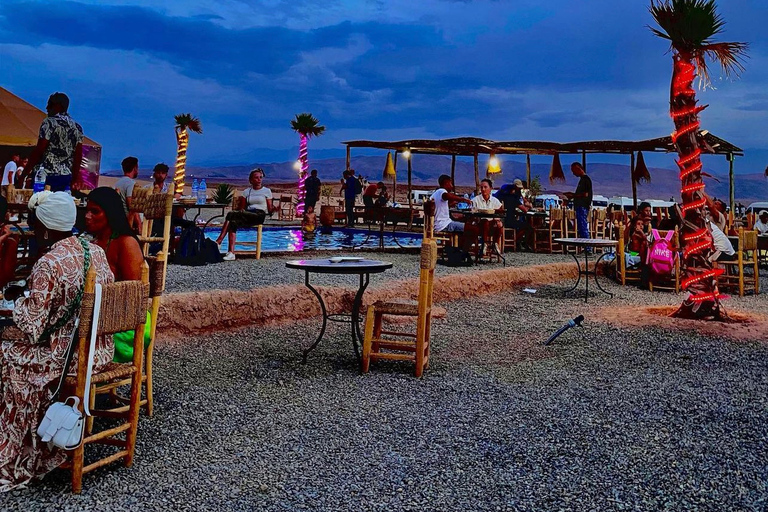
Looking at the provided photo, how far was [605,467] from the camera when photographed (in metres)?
2.80

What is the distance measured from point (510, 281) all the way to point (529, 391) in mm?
4695

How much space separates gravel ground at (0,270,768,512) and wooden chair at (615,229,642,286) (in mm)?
3681

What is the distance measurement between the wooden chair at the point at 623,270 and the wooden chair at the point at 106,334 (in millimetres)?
7382

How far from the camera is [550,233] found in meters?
12.1

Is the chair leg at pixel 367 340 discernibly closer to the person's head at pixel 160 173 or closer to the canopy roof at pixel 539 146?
the person's head at pixel 160 173

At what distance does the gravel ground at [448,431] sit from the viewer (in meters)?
2.49

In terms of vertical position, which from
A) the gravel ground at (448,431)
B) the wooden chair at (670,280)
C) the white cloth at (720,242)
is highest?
the white cloth at (720,242)

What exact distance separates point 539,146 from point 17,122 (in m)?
11.8

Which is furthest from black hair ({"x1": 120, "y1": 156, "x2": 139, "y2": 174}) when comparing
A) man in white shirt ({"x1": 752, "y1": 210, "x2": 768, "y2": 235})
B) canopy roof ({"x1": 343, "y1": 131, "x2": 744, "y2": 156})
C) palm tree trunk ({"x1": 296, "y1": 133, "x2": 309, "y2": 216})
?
palm tree trunk ({"x1": 296, "y1": 133, "x2": 309, "y2": 216})

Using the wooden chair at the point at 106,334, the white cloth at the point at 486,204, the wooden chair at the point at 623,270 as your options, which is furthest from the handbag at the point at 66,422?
the white cloth at the point at 486,204

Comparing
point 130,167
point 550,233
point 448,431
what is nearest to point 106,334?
point 448,431

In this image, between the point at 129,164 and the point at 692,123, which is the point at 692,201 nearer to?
the point at 692,123

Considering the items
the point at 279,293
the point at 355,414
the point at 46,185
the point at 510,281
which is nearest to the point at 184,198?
the point at 46,185

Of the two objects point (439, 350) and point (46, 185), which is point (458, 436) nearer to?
point (439, 350)
